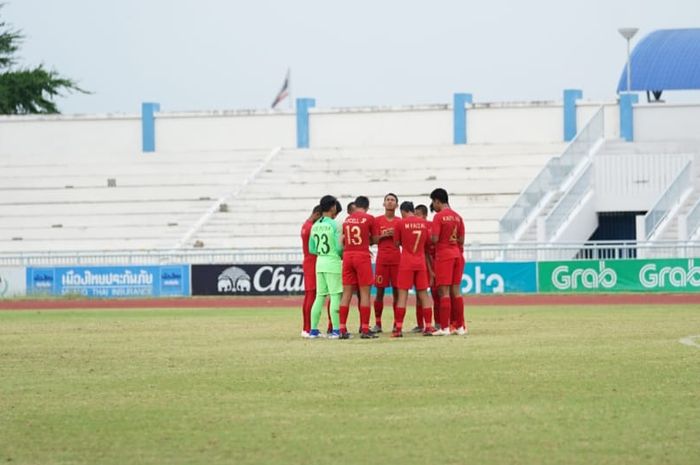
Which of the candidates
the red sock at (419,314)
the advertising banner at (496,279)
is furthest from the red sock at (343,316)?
the advertising banner at (496,279)

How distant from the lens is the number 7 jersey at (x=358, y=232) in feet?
69.4

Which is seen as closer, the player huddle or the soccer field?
the soccer field

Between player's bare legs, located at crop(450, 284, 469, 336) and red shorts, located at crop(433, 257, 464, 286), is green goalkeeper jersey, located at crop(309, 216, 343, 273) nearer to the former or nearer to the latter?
red shorts, located at crop(433, 257, 464, 286)

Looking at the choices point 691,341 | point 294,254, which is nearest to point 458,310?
point 691,341

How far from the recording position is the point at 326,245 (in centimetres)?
2131

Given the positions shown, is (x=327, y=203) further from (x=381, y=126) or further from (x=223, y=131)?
(x=223, y=131)

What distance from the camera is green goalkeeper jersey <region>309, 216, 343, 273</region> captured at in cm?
2125

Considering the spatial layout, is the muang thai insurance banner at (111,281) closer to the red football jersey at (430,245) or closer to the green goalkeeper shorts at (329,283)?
the red football jersey at (430,245)

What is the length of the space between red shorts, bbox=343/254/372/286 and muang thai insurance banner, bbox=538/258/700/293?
1828cm

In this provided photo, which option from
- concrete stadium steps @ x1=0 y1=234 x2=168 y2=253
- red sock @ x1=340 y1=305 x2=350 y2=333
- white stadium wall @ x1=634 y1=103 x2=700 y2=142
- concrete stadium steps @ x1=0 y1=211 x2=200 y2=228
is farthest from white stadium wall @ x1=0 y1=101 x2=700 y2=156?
red sock @ x1=340 y1=305 x2=350 y2=333

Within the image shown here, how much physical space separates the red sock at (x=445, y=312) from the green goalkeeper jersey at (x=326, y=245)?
152cm

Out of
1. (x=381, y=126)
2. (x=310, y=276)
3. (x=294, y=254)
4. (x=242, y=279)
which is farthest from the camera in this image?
(x=381, y=126)

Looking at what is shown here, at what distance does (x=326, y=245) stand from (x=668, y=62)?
41596mm

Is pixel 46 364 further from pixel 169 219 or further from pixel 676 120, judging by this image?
pixel 676 120
